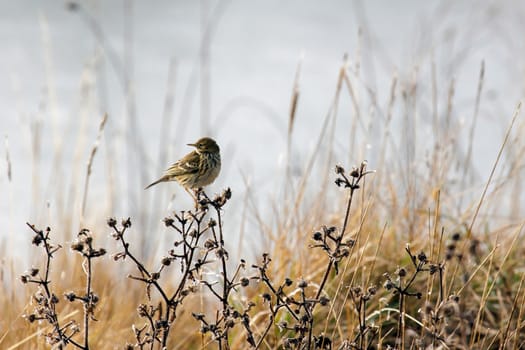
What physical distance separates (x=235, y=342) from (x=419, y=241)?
4.75ft

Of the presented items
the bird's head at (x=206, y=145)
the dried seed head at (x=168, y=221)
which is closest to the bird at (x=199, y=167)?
the bird's head at (x=206, y=145)

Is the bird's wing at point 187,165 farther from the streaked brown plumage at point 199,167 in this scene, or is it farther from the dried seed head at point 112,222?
the dried seed head at point 112,222

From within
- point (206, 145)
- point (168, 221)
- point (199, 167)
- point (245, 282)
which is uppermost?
point (206, 145)

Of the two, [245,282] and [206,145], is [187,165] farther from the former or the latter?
[245,282]

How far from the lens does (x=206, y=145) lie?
3.63 meters

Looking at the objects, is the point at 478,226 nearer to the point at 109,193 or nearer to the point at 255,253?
the point at 255,253

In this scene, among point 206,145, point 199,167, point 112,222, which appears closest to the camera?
point 112,222

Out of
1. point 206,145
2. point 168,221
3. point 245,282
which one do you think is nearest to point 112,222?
point 168,221

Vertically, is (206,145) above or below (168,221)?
above

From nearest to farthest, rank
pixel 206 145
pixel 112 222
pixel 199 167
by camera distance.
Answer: pixel 112 222 → pixel 199 167 → pixel 206 145

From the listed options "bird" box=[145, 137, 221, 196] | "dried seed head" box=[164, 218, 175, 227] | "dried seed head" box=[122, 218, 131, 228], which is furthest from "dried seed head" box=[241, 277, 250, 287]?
"bird" box=[145, 137, 221, 196]

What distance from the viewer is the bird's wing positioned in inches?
140

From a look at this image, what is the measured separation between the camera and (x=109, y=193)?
566 cm

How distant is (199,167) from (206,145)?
0.16 meters
